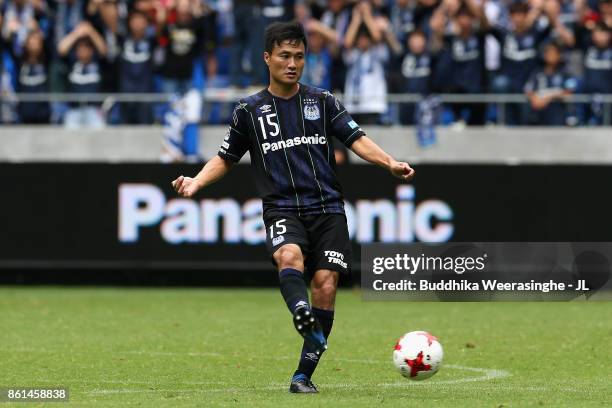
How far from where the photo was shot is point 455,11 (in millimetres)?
20656

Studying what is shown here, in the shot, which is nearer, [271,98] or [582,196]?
[271,98]

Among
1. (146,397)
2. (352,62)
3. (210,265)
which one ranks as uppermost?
(352,62)

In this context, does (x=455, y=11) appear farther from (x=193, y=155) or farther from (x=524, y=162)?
(x=193, y=155)

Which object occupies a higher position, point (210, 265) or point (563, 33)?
point (563, 33)

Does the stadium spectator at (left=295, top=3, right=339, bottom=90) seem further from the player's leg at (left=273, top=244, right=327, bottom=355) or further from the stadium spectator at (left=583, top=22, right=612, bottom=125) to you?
the player's leg at (left=273, top=244, right=327, bottom=355)

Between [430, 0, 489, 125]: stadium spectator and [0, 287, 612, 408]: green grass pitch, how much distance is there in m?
4.16

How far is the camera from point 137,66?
21406mm

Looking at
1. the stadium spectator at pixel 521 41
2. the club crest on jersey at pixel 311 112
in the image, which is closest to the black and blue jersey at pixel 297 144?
the club crest on jersey at pixel 311 112

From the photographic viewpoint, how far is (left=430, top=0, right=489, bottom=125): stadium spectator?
20391 millimetres

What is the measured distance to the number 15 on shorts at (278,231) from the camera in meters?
9.05

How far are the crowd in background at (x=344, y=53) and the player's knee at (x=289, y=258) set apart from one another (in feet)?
38.1

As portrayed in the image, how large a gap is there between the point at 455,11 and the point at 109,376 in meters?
11.9

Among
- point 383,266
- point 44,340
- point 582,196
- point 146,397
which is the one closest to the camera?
point 146,397

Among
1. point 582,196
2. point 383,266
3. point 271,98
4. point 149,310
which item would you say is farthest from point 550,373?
point 582,196
